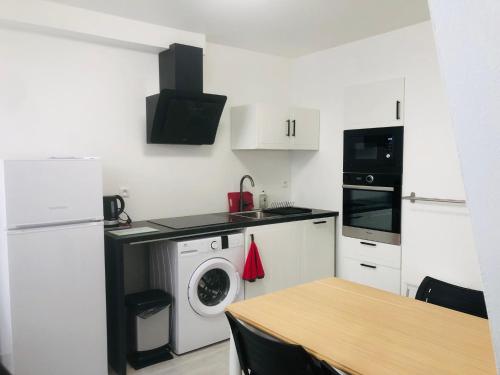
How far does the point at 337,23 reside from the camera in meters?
3.42

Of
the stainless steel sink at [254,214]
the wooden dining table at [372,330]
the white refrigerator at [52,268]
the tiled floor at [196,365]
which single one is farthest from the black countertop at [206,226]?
the wooden dining table at [372,330]

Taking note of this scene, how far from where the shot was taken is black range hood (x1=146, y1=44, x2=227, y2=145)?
3400mm

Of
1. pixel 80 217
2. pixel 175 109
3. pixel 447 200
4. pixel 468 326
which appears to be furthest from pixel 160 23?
pixel 468 326

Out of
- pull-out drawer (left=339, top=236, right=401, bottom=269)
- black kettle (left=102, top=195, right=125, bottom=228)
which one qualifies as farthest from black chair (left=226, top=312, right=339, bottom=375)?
pull-out drawer (left=339, top=236, right=401, bottom=269)

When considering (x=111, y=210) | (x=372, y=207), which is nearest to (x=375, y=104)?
(x=372, y=207)

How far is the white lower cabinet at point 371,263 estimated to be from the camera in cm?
370

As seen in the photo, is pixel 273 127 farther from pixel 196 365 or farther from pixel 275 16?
pixel 196 365

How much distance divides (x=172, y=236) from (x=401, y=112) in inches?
87.6

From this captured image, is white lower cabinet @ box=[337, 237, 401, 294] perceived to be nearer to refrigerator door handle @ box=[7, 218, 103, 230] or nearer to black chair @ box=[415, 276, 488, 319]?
black chair @ box=[415, 276, 488, 319]

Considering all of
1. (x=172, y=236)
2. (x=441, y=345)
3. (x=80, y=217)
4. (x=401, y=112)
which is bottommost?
(x=441, y=345)

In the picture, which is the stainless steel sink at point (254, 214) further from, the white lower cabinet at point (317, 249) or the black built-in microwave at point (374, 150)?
the black built-in microwave at point (374, 150)

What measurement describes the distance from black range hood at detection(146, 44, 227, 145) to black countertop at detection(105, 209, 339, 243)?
73 centimetres

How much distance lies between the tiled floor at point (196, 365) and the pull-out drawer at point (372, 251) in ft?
5.17

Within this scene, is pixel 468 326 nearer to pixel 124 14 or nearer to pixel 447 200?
pixel 447 200
